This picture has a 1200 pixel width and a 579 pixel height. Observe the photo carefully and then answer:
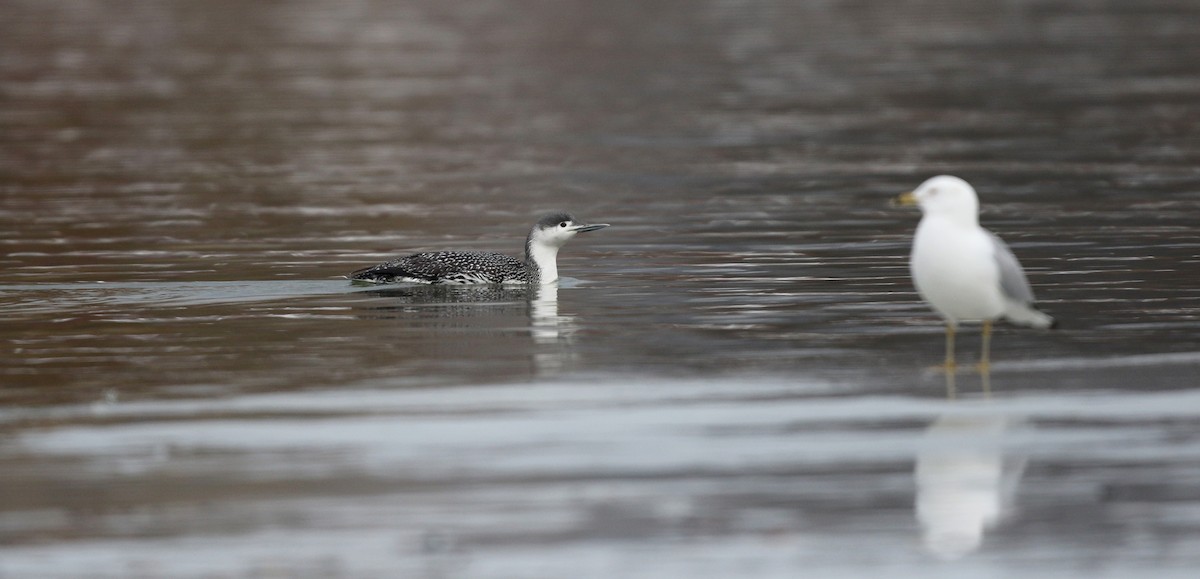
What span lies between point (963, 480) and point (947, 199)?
2406mm

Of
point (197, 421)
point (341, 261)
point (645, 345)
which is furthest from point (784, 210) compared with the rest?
point (197, 421)

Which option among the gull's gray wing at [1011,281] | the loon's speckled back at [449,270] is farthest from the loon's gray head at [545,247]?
the gull's gray wing at [1011,281]

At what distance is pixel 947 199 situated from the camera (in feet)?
35.3

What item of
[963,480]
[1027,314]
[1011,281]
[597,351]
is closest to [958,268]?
[1011,281]

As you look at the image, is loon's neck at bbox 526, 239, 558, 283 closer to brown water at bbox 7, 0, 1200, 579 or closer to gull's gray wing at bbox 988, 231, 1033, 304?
brown water at bbox 7, 0, 1200, 579

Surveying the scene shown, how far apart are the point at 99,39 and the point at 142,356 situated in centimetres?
4533

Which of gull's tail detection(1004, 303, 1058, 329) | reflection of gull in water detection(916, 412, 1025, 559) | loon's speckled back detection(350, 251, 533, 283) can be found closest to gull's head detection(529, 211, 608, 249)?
loon's speckled back detection(350, 251, 533, 283)

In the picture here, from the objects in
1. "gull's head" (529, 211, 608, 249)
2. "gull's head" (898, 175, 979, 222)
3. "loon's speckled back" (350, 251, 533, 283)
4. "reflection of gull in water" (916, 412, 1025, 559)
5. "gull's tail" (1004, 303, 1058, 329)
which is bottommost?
"reflection of gull in water" (916, 412, 1025, 559)

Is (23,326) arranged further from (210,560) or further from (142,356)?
(210,560)

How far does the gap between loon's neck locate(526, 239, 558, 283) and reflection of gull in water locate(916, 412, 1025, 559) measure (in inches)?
251

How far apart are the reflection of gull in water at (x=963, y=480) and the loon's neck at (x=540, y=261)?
6376mm

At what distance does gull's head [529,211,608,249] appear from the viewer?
52.7 ft

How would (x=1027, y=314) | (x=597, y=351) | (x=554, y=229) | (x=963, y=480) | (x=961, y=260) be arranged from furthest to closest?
1. (x=554, y=229)
2. (x=597, y=351)
3. (x=1027, y=314)
4. (x=961, y=260)
5. (x=963, y=480)

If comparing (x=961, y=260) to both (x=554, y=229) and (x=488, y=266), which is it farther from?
(x=488, y=266)
